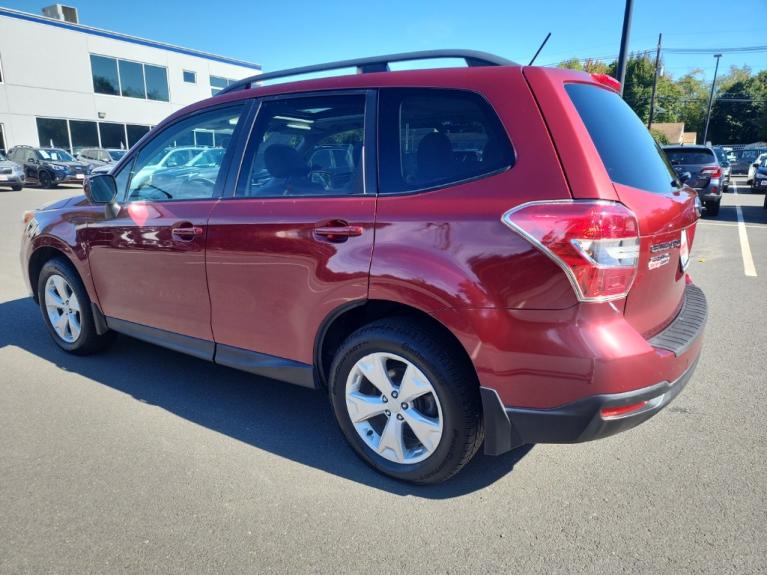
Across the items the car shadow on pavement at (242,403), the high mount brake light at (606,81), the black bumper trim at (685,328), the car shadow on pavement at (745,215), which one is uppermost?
the high mount brake light at (606,81)

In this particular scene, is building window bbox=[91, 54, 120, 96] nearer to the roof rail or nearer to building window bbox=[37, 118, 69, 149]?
building window bbox=[37, 118, 69, 149]

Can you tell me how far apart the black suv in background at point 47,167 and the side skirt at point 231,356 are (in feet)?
64.8

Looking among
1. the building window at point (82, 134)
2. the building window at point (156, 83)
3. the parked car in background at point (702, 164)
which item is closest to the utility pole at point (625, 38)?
the parked car in background at point (702, 164)

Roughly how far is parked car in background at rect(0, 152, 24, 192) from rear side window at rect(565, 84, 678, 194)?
70.3 feet

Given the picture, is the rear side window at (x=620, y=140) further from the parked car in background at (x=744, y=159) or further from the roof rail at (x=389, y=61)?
the parked car in background at (x=744, y=159)

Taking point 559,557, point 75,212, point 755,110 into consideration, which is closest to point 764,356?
point 559,557

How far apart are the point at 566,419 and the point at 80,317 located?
3.62 m

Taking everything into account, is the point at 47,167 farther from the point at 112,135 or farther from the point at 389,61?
the point at 389,61

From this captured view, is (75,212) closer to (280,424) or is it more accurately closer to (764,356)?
(280,424)

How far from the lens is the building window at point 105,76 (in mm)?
27656

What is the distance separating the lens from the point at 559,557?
214 cm

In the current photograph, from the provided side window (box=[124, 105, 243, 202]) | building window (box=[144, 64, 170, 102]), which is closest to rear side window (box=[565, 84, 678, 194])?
side window (box=[124, 105, 243, 202])

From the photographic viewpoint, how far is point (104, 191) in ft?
11.8

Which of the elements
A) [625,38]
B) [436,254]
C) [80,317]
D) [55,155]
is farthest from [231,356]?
[55,155]
